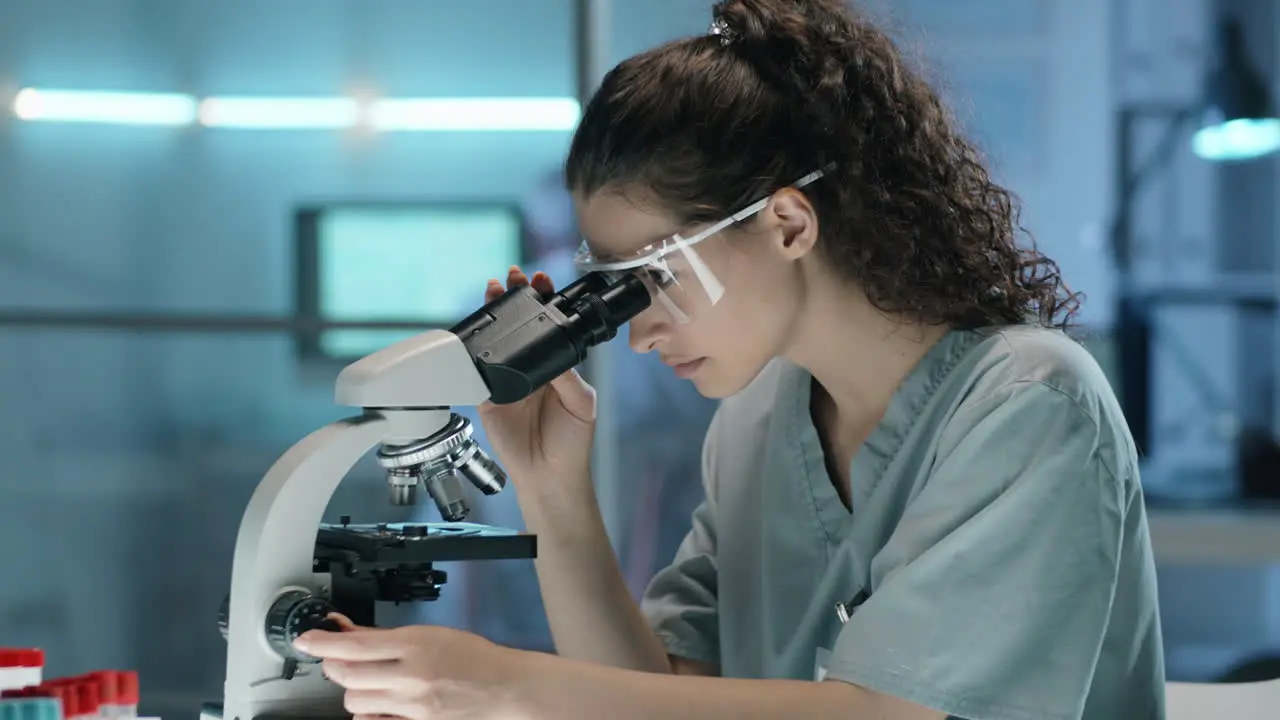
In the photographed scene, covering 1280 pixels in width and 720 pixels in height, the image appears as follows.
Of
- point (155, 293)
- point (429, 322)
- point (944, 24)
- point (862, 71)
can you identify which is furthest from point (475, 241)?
point (862, 71)

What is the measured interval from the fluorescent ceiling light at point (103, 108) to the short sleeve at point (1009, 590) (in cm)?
231

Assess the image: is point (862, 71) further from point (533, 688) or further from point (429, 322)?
point (429, 322)

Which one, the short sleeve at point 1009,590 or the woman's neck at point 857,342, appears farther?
the woman's neck at point 857,342

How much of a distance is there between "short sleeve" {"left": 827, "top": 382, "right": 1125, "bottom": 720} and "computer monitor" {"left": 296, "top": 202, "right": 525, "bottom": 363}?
198cm

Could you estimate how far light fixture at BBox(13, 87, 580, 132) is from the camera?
2.89 metres

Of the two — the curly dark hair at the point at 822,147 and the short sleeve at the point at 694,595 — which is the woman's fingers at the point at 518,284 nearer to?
the curly dark hair at the point at 822,147

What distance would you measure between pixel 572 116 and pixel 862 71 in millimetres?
1775

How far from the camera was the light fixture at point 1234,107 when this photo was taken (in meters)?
3.20

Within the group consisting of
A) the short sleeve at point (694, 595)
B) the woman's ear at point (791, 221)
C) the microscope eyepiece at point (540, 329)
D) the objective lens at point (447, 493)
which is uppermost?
the woman's ear at point (791, 221)

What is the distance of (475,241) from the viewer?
9.84 feet

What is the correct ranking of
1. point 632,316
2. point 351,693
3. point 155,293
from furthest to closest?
point 155,293, point 632,316, point 351,693

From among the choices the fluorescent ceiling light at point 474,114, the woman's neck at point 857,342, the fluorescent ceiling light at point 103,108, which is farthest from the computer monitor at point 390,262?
the woman's neck at point 857,342

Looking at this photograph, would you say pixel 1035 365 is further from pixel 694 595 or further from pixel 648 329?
pixel 694 595

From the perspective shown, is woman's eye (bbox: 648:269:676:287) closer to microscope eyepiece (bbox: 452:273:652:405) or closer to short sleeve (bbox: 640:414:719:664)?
microscope eyepiece (bbox: 452:273:652:405)
